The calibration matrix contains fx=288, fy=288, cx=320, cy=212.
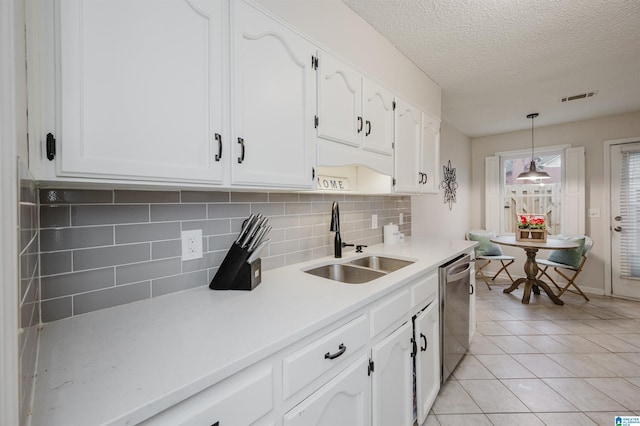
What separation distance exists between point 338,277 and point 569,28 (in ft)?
7.32

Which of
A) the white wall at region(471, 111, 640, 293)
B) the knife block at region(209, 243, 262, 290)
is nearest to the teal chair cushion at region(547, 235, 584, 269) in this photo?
the white wall at region(471, 111, 640, 293)

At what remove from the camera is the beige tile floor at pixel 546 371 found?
1.75 metres

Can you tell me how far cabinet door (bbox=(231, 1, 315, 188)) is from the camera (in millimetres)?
1090

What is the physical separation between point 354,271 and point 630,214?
4317 mm

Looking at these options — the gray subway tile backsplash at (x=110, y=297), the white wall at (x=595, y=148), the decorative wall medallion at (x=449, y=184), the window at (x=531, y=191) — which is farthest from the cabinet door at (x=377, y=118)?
the white wall at (x=595, y=148)

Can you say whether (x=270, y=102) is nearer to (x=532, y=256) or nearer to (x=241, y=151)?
(x=241, y=151)

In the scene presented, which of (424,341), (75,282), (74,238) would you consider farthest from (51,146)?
(424,341)

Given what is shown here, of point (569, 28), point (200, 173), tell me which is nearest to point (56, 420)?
point (200, 173)

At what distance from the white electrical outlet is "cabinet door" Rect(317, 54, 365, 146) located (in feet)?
2.42

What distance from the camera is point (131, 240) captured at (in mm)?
1081

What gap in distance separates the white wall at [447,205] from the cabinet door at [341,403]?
2.15m

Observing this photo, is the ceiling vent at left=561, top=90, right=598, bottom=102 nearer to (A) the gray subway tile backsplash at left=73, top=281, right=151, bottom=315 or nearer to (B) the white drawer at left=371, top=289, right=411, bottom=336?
(B) the white drawer at left=371, top=289, right=411, bottom=336

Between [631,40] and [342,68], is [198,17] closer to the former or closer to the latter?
Answer: [342,68]

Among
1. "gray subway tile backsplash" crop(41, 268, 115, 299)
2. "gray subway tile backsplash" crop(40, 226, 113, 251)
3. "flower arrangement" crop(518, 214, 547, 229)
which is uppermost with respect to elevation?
"gray subway tile backsplash" crop(40, 226, 113, 251)
